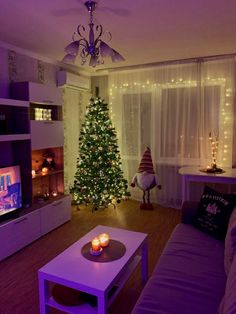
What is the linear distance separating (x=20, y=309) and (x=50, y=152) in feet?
7.61

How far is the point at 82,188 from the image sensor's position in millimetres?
4359

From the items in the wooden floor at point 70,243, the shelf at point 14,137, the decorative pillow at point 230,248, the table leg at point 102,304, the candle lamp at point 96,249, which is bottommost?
the wooden floor at point 70,243

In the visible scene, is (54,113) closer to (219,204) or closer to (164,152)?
(164,152)

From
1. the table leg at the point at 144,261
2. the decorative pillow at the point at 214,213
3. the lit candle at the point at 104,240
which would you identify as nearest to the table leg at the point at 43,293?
the lit candle at the point at 104,240

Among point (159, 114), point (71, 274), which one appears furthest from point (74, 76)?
point (71, 274)

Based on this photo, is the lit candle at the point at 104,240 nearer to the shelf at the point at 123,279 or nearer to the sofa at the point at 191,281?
the shelf at the point at 123,279

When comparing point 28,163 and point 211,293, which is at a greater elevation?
point 28,163

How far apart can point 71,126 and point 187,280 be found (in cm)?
348

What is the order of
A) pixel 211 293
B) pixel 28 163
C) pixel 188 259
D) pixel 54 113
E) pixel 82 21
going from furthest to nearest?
pixel 54 113 → pixel 28 163 → pixel 82 21 → pixel 188 259 → pixel 211 293

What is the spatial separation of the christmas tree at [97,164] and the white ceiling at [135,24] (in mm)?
1177

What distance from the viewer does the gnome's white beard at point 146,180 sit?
4.31m

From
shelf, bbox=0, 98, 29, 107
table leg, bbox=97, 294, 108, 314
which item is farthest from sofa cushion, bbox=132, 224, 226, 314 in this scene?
shelf, bbox=0, 98, 29, 107

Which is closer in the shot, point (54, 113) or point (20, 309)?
point (20, 309)

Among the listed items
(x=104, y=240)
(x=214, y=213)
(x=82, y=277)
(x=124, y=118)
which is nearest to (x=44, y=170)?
(x=124, y=118)
